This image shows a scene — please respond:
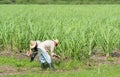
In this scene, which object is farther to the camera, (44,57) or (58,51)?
(58,51)

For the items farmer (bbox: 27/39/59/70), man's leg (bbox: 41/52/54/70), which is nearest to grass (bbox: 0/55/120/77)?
man's leg (bbox: 41/52/54/70)

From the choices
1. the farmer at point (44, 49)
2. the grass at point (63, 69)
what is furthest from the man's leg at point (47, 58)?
the grass at point (63, 69)

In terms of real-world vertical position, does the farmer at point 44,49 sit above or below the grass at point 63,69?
above

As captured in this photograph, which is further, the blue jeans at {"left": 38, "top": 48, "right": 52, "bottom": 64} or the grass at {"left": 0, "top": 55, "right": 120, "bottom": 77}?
the blue jeans at {"left": 38, "top": 48, "right": 52, "bottom": 64}

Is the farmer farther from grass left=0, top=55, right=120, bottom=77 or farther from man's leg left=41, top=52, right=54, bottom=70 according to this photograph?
grass left=0, top=55, right=120, bottom=77

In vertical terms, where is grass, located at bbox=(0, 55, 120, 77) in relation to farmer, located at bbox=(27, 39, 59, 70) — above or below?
below

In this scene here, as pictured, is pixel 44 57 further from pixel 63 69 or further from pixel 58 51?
pixel 58 51

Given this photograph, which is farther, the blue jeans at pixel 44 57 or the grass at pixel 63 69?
the blue jeans at pixel 44 57

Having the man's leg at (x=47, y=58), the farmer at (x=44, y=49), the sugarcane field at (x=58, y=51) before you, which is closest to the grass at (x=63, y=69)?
the sugarcane field at (x=58, y=51)

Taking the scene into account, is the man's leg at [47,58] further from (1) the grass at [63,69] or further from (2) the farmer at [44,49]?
(1) the grass at [63,69]

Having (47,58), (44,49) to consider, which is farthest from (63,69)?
(44,49)

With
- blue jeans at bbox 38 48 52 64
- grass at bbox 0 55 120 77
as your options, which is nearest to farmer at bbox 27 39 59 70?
blue jeans at bbox 38 48 52 64

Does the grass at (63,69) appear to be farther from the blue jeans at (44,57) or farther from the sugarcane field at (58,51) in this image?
the blue jeans at (44,57)

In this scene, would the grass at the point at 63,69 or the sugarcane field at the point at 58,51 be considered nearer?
the grass at the point at 63,69
